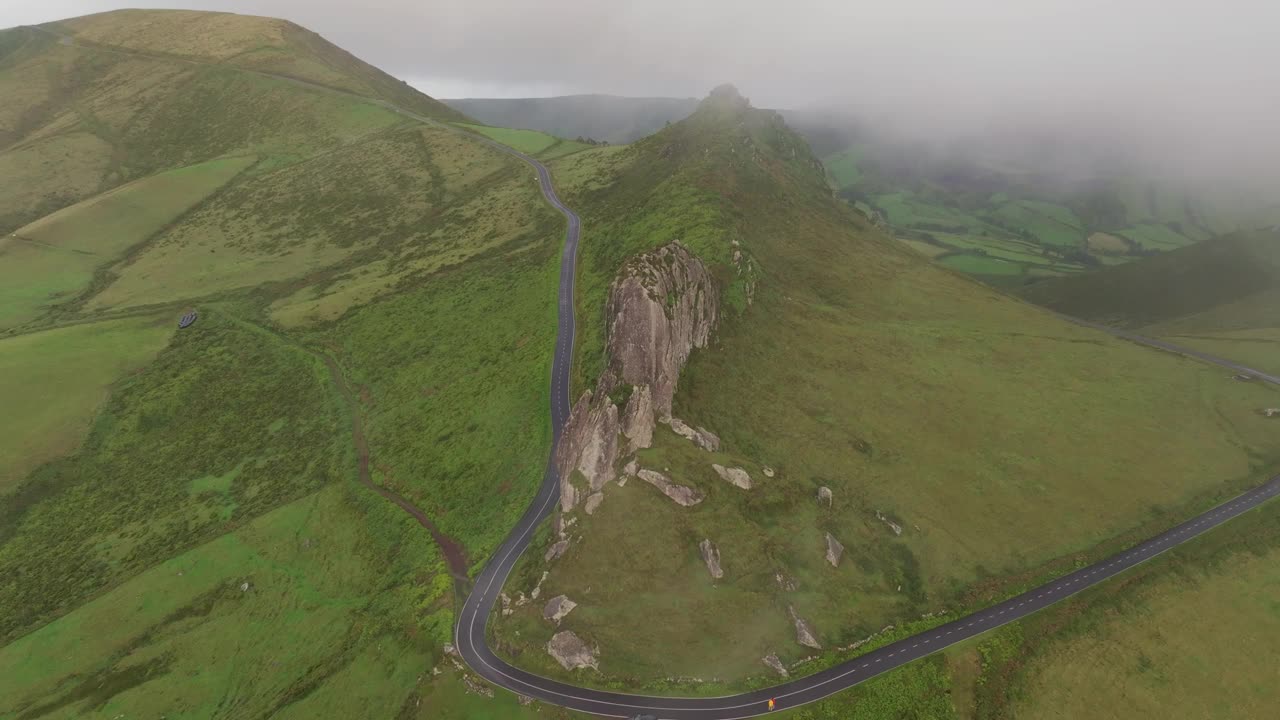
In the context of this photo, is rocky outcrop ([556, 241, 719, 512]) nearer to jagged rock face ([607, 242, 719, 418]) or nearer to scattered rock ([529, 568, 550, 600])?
jagged rock face ([607, 242, 719, 418])

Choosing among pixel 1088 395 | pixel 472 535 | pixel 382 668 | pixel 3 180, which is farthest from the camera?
pixel 3 180

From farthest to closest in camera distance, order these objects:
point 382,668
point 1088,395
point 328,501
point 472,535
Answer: point 1088,395 → point 328,501 → point 472,535 → point 382,668

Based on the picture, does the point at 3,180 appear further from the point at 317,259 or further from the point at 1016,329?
the point at 1016,329

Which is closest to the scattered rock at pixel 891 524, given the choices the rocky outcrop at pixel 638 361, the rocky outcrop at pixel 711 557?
the rocky outcrop at pixel 638 361

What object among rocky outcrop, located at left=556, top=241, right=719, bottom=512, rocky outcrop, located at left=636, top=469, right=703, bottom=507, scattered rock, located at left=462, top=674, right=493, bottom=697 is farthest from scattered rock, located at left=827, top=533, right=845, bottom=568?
scattered rock, located at left=462, top=674, right=493, bottom=697

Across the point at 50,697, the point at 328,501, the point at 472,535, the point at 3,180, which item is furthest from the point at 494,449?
the point at 3,180

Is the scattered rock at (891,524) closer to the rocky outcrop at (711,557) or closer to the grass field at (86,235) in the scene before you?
the rocky outcrop at (711,557)
